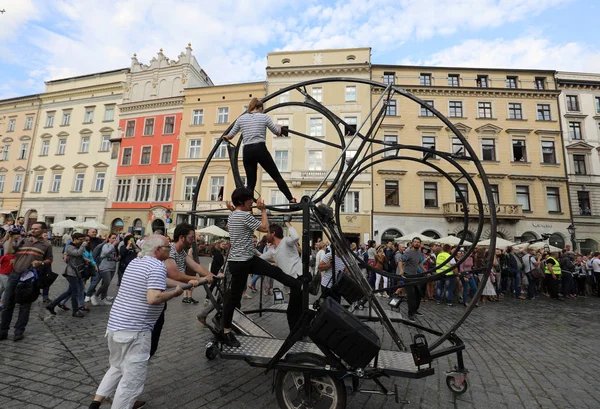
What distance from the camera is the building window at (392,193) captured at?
28.1 meters

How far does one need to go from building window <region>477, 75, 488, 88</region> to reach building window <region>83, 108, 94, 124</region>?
42.3m

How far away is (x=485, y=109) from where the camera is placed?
97.2ft

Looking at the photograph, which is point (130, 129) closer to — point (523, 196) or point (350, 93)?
point (350, 93)

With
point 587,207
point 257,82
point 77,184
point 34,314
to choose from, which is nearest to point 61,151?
point 77,184

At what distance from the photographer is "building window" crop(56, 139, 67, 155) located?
36.4 m

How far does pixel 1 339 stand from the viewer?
5523 millimetres

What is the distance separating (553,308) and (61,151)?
46.4 metres

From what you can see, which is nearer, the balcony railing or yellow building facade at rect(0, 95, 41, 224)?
the balcony railing

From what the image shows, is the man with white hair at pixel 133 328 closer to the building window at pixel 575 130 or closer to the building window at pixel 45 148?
the building window at pixel 575 130

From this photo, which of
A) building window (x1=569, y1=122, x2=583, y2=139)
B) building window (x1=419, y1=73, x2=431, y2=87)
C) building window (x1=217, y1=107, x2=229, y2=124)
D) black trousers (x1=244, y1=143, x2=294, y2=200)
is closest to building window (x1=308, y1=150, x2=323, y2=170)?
building window (x1=217, y1=107, x2=229, y2=124)

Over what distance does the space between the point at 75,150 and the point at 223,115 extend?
1859 cm

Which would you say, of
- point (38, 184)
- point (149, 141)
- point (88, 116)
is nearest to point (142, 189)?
point (149, 141)

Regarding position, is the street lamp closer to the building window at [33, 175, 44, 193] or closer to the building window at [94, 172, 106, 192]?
the building window at [94, 172, 106, 192]

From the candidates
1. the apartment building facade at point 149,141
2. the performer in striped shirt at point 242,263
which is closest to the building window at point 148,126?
the apartment building facade at point 149,141
